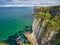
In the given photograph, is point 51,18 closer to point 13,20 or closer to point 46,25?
point 46,25

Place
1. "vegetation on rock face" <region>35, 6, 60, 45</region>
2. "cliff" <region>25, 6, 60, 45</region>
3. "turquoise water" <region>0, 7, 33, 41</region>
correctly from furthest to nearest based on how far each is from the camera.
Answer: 1. "turquoise water" <region>0, 7, 33, 41</region>
2. "vegetation on rock face" <region>35, 6, 60, 45</region>
3. "cliff" <region>25, 6, 60, 45</region>

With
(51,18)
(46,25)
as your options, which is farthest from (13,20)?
(46,25)

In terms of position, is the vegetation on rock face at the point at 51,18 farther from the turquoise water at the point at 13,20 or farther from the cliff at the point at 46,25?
the turquoise water at the point at 13,20

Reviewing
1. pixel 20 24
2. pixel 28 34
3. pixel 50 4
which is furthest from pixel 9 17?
pixel 50 4

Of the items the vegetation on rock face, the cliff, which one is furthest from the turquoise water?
the vegetation on rock face

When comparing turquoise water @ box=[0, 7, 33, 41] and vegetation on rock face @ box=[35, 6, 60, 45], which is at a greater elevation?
vegetation on rock face @ box=[35, 6, 60, 45]

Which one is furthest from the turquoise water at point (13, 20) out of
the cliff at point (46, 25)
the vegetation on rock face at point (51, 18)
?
the vegetation on rock face at point (51, 18)

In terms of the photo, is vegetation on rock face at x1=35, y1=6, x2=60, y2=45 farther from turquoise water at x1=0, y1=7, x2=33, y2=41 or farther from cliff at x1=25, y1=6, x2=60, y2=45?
turquoise water at x1=0, y1=7, x2=33, y2=41
